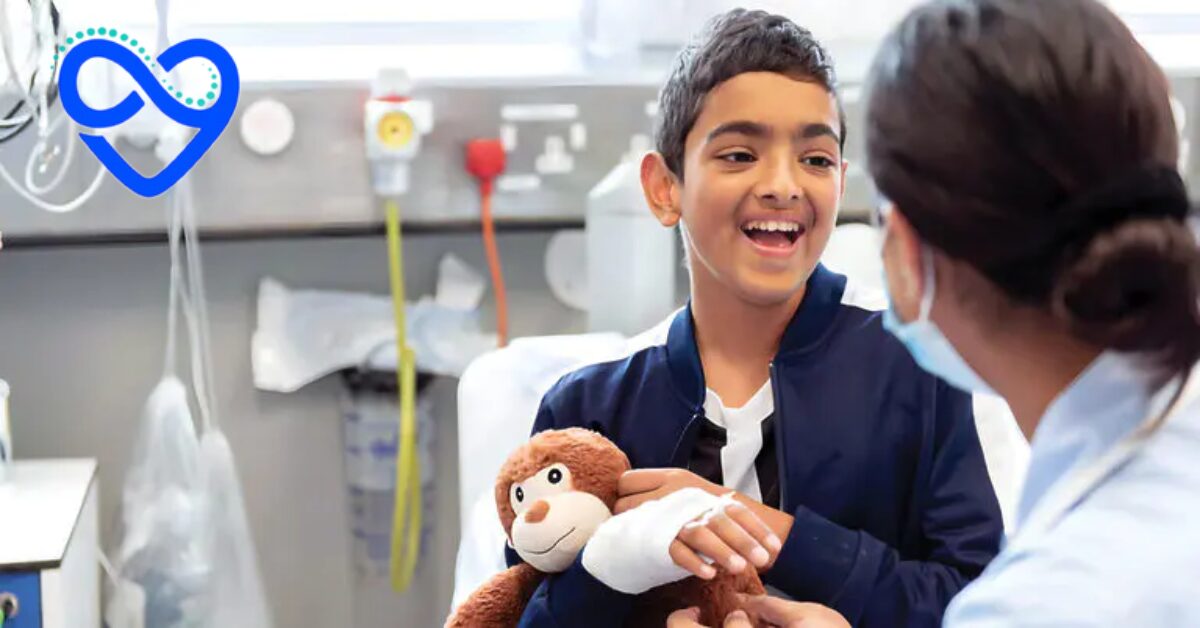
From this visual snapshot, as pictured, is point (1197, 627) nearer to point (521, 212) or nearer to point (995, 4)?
point (995, 4)

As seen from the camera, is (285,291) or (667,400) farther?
(285,291)

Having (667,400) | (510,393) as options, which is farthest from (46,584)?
(667,400)

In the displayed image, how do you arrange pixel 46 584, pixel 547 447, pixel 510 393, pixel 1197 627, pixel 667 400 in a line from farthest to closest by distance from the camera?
pixel 510 393, pixel 46 584, pixel 667 400, pixel 547 447, pixel 1197 627

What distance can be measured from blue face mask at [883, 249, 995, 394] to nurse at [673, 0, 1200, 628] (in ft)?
0.16

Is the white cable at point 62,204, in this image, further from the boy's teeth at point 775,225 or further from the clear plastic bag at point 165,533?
Result: the boy's teeth at point 775,225

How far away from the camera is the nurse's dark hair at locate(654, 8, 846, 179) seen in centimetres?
149

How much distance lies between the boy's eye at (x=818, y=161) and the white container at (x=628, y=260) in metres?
0.59

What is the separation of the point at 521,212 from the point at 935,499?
0.97 meters

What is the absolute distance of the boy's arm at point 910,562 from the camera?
4.54 ft

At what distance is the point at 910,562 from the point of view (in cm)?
142

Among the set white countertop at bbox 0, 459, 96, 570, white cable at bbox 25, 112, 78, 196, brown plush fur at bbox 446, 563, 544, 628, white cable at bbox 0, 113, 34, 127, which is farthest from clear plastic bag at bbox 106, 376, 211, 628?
brown plush fur at bbox 446, 563, 544, 628

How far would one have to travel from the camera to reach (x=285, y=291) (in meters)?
2.26

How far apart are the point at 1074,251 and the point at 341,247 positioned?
1555 mm

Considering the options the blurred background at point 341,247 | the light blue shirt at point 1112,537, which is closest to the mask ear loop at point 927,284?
the light blue shirt at point 1112,537
